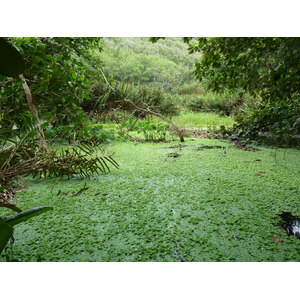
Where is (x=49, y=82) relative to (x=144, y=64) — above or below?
above

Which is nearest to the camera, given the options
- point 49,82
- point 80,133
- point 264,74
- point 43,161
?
point 43,161

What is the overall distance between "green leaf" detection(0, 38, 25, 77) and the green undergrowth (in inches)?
21.8

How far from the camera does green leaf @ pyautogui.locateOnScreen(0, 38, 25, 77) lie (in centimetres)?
31

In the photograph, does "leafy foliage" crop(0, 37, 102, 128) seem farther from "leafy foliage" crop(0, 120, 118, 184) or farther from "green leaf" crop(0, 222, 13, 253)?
"green leaf" crop(0, 222, 13, 253)

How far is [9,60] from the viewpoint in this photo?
0.31 meters

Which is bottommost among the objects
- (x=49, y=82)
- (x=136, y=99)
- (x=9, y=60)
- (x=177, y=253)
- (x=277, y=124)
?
(x=136, y=99)

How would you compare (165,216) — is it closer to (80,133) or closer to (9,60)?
(9,60)

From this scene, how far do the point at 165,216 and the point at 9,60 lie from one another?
2.50 feet

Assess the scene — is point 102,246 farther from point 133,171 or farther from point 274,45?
point 274,45

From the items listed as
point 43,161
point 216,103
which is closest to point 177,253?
point 43,161

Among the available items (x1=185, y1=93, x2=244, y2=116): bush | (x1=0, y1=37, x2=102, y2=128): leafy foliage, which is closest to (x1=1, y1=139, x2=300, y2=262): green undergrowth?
(x1=0, y1=37, x2=102, y2=128): leafy foliage

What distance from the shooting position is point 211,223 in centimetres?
85

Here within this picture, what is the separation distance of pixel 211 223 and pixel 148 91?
586 centimetres
